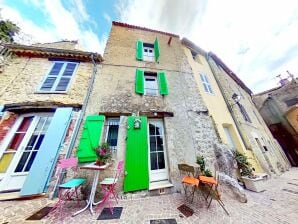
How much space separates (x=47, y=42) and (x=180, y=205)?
420 inches

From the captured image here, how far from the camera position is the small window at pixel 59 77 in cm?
557

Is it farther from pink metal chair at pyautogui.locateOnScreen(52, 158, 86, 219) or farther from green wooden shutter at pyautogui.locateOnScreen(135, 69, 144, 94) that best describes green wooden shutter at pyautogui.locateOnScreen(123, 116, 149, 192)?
green wooden shutter at pyautogui.locateOnScreen(135, 69, 144, 94)

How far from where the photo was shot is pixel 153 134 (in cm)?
540

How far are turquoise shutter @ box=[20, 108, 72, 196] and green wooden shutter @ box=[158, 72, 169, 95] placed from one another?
13.4ft

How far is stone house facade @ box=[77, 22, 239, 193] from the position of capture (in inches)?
182

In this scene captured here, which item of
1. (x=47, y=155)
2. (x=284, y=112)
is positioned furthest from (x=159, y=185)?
(x=284, y=112)

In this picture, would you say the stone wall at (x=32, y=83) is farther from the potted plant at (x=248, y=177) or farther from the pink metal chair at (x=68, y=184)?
the potted plant at (x=248, y=177)

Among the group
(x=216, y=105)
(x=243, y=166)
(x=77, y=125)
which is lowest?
(x=243, y=166)

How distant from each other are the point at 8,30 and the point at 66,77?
17.7ft

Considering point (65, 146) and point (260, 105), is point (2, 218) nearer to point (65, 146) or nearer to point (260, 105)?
point (65, 146)

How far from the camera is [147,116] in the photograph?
5.49m

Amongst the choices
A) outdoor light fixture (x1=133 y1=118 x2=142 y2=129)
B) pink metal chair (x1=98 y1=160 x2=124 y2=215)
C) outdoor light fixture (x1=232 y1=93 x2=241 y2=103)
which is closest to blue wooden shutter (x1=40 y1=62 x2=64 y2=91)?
outdoor light fixture (x1=133 y1=118 x2=142 y2=129)

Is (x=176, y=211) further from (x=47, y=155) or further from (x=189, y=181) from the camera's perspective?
(x=47, y=155)

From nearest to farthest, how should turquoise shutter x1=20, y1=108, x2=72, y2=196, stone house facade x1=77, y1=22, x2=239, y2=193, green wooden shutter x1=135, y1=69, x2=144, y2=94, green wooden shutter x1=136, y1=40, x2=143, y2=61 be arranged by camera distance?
turquoise shutter x1=20, y1=108, x2=72, y2=196 → stone house facade x1=77, y1=22, x2=239, y2=193 → green wooden shutter x1=135, y1=69, x2=144, y2=94 → green wooden shutter x1=136, y1=40, x2=143, y2=61
